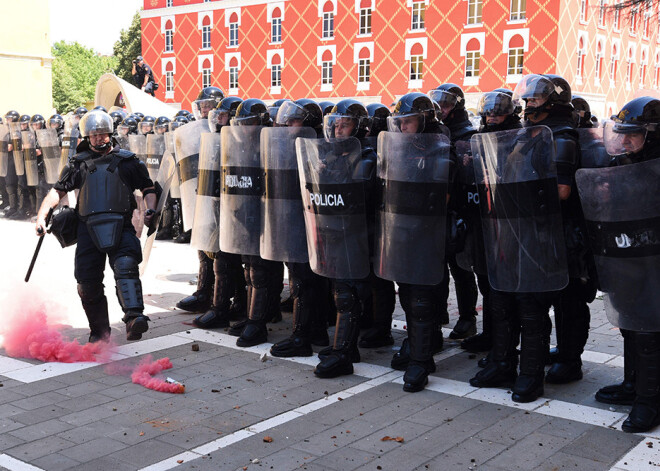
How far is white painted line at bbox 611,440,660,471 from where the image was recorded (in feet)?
12.7

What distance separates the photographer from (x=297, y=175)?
576cm

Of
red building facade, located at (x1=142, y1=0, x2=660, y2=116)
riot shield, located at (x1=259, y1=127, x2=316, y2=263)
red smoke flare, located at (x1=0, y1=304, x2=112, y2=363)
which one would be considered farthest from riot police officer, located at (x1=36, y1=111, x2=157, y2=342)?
red building facade, located at (x1=142, y1=0, x2=660, y2=116)

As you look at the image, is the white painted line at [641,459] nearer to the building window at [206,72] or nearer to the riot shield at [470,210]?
the riot shield at [470,210]

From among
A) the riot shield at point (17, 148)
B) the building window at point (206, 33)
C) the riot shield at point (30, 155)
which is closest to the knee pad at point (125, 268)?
the riot shield at point (30, 155)

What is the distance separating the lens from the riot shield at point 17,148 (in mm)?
15008

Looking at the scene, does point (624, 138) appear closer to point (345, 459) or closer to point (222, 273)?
point (345, 459)

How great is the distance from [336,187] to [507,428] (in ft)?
6.39

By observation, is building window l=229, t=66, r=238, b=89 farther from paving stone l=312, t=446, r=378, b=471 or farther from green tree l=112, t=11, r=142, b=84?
paving stone l=312, t=446, r=378, b=471

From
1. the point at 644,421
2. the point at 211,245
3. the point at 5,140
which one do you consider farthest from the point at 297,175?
the point at 5,140

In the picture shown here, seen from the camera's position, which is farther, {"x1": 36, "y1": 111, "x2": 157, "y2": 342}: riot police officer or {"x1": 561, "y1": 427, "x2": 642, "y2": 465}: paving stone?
{"x1": 36, "y1": 111, "x2": 157, "y2": 342}: riot police officer

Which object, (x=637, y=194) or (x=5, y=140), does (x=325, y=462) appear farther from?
(x=5, y=140)

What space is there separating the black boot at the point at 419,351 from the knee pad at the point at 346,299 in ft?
1.48

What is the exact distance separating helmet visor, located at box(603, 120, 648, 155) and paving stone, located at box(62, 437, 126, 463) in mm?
3278

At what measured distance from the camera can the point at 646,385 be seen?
4383mm
